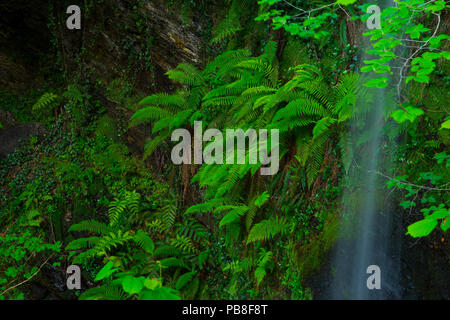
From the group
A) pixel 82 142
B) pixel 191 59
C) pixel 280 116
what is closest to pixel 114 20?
pixel 191 59

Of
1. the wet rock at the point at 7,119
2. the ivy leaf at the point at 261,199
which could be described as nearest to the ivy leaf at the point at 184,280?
the ivy leaf at the point at 261,199

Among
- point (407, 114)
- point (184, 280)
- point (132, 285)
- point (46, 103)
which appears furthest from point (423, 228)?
point (46, 103)

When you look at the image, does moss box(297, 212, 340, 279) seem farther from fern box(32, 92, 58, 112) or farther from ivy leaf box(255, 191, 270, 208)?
fern box(32, 92, 58, 112)

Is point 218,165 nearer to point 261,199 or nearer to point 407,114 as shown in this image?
point 261,199

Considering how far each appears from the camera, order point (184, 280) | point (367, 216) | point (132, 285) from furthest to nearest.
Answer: point (184, 280), point (367, 216), point (132, 285)

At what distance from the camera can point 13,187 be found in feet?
22.9

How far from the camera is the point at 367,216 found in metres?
4.09

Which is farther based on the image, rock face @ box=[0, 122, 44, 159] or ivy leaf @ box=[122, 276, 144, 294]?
rock face @ box=[0, 122, 44, 159]

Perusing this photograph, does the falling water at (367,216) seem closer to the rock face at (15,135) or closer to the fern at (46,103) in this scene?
the fern at (46,103)

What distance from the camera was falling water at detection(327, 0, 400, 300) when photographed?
3.88 m

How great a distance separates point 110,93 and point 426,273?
6.30 metres

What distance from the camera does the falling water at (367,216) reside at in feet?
12.7

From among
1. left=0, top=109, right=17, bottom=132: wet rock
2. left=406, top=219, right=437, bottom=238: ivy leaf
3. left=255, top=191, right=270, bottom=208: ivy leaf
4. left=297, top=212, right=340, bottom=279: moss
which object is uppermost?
left=0, top=109, right=17, bottom=132: wet rock

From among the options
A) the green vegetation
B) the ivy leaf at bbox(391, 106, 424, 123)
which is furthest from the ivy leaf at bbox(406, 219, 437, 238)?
the ivy leaf at bbox(391, 106, 424, 123)
